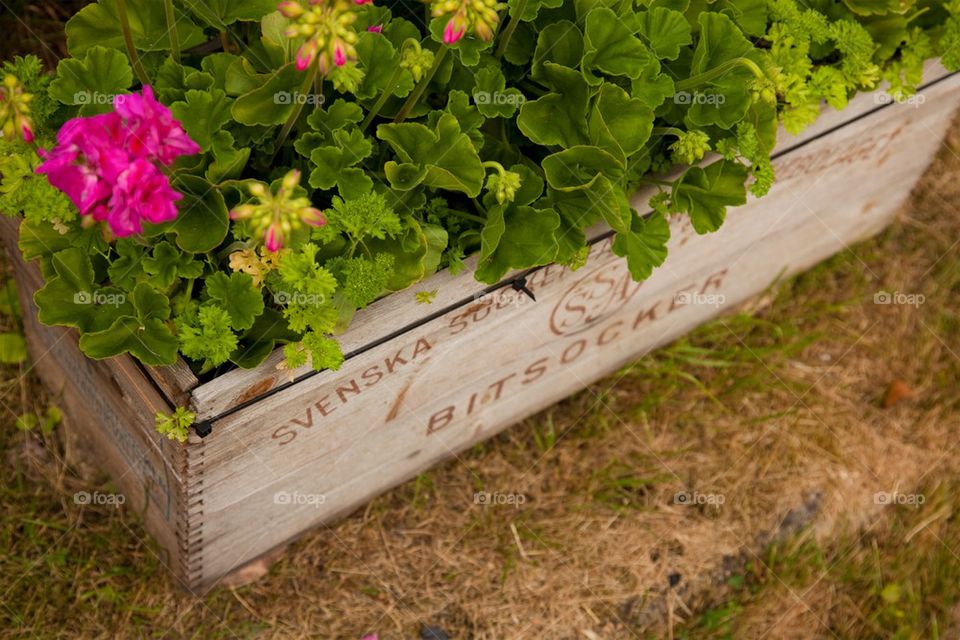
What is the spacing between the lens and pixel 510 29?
2008mm

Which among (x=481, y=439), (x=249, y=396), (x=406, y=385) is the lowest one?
(x=481, y=439)

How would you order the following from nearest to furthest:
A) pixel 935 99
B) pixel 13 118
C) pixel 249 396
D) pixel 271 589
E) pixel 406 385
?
pixel 13 118, pixel 249 396, pixel 406 385, pixel 271 589, pixel 935 99

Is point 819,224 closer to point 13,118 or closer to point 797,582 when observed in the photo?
point 797,582

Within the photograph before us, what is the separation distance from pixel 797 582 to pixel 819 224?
1.02m

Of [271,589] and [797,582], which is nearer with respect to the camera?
[271,589]

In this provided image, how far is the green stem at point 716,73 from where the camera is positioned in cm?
197

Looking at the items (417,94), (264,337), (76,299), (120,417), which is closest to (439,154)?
(417,94)

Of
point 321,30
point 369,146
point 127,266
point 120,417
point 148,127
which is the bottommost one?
point 120,417

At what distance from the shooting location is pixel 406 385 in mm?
2207

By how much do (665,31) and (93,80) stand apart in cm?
109

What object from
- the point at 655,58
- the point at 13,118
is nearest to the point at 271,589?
the point at 13,118

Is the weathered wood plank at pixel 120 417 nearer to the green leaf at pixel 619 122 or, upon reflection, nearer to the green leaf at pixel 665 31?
the green leaf at pixel 619 122

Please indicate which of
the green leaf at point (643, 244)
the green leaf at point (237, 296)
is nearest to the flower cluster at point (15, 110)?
the green leaf at point (237, 296)

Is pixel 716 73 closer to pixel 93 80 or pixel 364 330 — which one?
pixel 364 330
